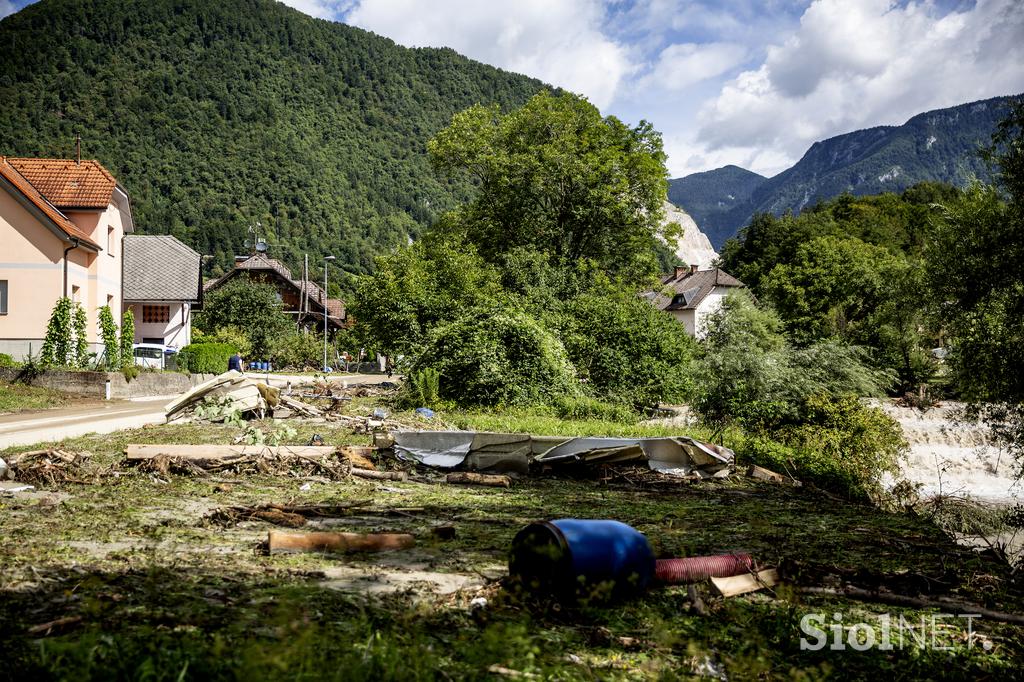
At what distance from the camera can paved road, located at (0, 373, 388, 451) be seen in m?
13.5

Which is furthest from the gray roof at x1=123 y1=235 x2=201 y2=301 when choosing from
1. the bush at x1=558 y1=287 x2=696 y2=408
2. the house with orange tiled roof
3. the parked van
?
the bush at x1=558 y1=287 x2=696 y2=408

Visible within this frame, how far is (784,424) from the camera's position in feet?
A: 65.0

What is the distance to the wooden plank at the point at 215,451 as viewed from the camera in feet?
33.8

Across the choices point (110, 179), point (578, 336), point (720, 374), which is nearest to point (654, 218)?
point (578, 336)

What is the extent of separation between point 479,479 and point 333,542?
522 centimetres

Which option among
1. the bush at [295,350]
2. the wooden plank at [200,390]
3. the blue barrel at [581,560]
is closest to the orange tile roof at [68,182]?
the wooden plank at [200,390]

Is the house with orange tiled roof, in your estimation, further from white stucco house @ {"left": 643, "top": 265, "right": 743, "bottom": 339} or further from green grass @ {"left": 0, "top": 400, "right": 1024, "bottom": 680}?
white stucco house @ {"left": 643, "top": 265, "right": 743, "bottom": 339}

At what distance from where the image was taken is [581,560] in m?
4.77

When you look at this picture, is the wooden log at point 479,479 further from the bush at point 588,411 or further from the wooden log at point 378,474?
the bush at point 588,411

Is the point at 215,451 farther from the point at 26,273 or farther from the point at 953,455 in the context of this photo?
the point at 953,455

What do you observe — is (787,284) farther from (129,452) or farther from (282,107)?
(282,107)

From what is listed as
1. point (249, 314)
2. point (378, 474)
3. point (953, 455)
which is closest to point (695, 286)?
point (249, 314)

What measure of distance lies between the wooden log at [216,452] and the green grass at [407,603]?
4.20 ft

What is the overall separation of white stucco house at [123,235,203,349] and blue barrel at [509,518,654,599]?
43.5 m
